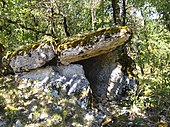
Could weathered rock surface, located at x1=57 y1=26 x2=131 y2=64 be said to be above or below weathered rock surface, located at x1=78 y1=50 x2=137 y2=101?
above

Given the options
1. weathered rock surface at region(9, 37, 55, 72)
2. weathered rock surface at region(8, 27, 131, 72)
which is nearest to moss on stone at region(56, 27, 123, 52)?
weathered rock surface at region(8, 27, 131, 72)

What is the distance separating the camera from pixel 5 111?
616 centimetres

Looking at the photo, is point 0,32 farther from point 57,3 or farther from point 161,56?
point 161,56

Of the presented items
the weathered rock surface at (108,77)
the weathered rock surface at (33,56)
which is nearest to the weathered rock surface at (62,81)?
the weathered rock surface at (33,56)

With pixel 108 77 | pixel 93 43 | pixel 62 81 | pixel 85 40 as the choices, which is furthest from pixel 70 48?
pixel 108 77

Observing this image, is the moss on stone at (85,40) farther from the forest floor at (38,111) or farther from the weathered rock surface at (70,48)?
the forest floor at (38,111)

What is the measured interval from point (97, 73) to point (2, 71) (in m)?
3.10

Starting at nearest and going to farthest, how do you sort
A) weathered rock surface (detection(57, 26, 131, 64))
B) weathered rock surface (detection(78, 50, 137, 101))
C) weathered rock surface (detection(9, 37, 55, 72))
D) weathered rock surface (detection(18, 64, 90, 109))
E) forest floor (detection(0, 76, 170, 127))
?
forest floor (detection(0, 76, 170, 127))
weathered rock surface (detection(18, 64, 90, 109))
weathered rock surface (detection(57, 26, 131, 64))
weathered rock surface (detection(9, 37, 55, 72))
weathered rock surface (detection(78, 50, 137, 101))

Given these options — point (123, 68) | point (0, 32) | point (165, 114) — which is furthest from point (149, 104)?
point (0, 32)

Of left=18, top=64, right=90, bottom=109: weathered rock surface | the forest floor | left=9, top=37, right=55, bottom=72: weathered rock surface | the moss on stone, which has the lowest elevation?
the forest floor

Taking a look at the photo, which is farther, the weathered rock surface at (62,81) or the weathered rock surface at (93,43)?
the weathered rock surface at (93,43)

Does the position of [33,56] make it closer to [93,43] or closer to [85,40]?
[85,40]

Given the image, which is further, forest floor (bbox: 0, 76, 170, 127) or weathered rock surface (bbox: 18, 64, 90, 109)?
weathered rock surface (bbox: 18, 64, 90, 109)

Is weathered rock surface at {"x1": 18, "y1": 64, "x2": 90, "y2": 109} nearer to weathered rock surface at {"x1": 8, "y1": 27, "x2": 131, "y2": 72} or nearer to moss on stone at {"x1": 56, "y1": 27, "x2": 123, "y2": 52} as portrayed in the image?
weathered rock surface at {"x1": 8, "y1": 27, "x2": 131, "y2": 72}
